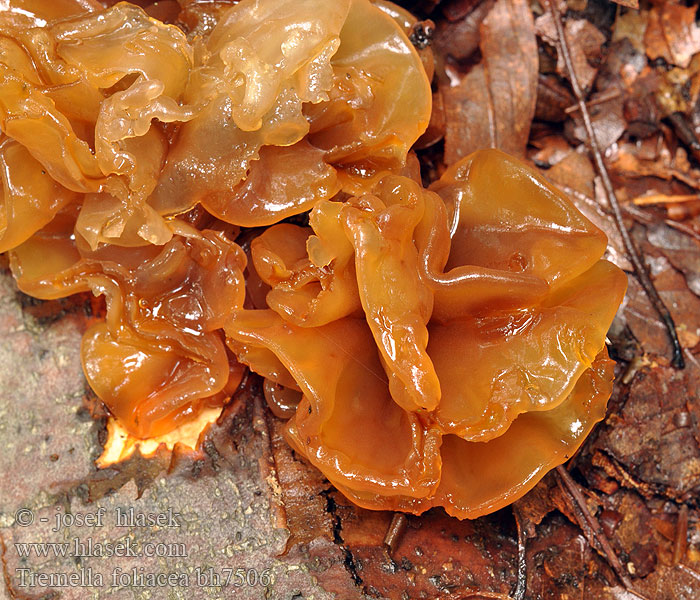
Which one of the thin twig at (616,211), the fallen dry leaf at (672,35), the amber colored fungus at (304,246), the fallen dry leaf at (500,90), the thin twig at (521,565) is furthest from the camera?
the fallen dry leaf at (672,35)

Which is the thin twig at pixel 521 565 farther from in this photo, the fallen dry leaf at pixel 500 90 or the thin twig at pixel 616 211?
the fallen dry leaf at pixel 500 90

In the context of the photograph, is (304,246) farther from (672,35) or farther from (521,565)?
(672,35)

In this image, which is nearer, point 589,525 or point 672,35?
point 589,525

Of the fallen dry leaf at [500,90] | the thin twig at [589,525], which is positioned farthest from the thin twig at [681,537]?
the fallen dry leaf at [500,90]

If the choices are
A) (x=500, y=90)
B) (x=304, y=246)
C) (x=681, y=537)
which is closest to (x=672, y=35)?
(x=500, y=90)

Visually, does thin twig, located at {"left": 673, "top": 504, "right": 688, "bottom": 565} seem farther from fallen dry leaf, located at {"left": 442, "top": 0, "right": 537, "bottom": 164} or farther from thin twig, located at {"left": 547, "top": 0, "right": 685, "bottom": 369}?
fallen dry leaf, located at {"left": 442, "top": 0, "right": 537, "bottom": 164}
